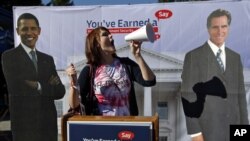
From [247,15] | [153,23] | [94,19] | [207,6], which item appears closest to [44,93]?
[94,19]

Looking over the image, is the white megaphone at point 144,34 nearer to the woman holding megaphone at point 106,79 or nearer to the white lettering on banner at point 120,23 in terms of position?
the woman holding megaphone at point 106,79

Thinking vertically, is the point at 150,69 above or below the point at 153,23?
below

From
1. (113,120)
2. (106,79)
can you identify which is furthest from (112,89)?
(113,120)

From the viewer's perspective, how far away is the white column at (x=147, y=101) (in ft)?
13.2

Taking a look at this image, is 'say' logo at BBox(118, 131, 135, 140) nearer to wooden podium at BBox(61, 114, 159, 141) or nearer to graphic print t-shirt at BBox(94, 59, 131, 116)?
wooden podium at BBox(61, 114, 159, 141)

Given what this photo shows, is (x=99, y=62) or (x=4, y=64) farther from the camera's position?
(x=4, y=64)

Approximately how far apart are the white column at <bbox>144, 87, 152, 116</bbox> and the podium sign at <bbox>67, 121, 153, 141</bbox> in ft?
3.61

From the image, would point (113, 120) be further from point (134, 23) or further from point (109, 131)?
point (134, 23)

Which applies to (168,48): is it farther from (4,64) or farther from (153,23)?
(4,64)

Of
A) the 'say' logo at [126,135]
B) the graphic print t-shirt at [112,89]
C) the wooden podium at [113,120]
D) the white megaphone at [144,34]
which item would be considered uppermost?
the white megaphone at [144,34]

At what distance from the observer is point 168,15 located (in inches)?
158

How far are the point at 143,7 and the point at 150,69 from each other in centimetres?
64

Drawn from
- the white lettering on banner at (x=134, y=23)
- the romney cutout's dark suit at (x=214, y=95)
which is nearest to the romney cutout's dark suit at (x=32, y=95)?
the white lettering on banner at (x=134, y=23)

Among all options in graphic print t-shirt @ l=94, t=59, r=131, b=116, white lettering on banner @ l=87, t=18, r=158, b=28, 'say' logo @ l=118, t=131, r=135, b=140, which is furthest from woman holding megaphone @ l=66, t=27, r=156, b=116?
'say' logo @ l=118, t=131, r=135, b=140
